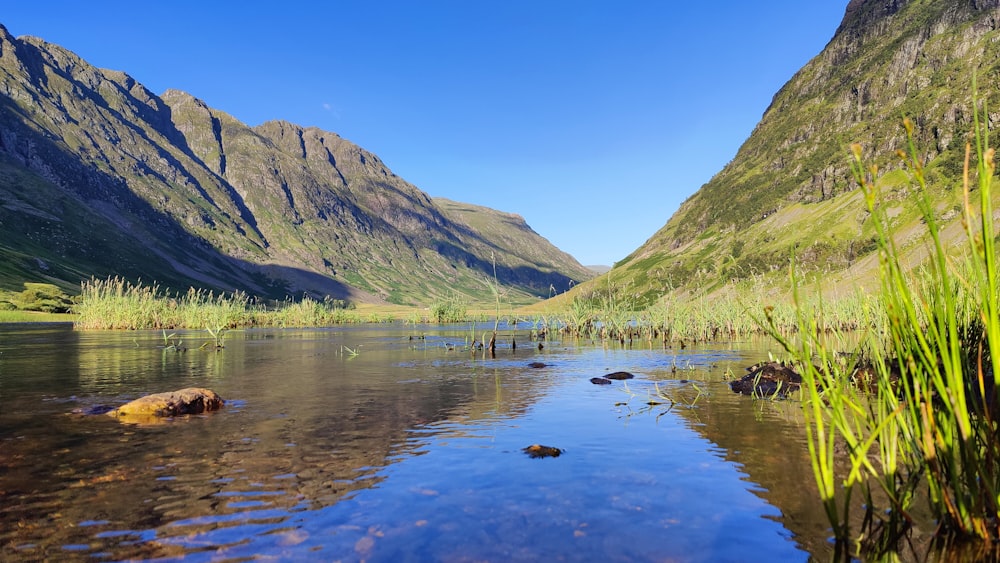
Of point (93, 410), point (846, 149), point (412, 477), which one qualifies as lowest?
point (412, 477)

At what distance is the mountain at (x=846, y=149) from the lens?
110m

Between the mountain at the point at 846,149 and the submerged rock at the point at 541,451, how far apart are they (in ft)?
284

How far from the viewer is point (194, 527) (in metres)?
6.68

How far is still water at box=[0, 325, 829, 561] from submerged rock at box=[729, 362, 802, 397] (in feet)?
2.15

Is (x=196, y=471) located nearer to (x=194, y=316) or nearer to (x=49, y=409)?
(x=49, y=409)

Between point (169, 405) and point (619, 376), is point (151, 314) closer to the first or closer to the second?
point (169, 405)

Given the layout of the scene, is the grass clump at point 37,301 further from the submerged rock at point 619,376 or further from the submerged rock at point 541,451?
the submerged rock at point 541,451

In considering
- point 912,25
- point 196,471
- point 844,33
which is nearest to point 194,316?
point 196,471

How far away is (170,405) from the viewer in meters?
13.4

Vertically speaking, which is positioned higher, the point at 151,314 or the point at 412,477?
the point at 151,314

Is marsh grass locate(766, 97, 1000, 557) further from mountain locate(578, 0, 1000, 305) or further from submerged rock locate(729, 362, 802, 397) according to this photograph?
mountain locate(578, 0, 1000, 305)

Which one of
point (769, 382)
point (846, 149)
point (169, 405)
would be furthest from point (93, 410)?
point (846, 149)

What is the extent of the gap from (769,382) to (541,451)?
9.85 metres

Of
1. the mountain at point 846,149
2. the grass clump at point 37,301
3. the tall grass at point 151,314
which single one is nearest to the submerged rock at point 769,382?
the tall grass at point 151,314
